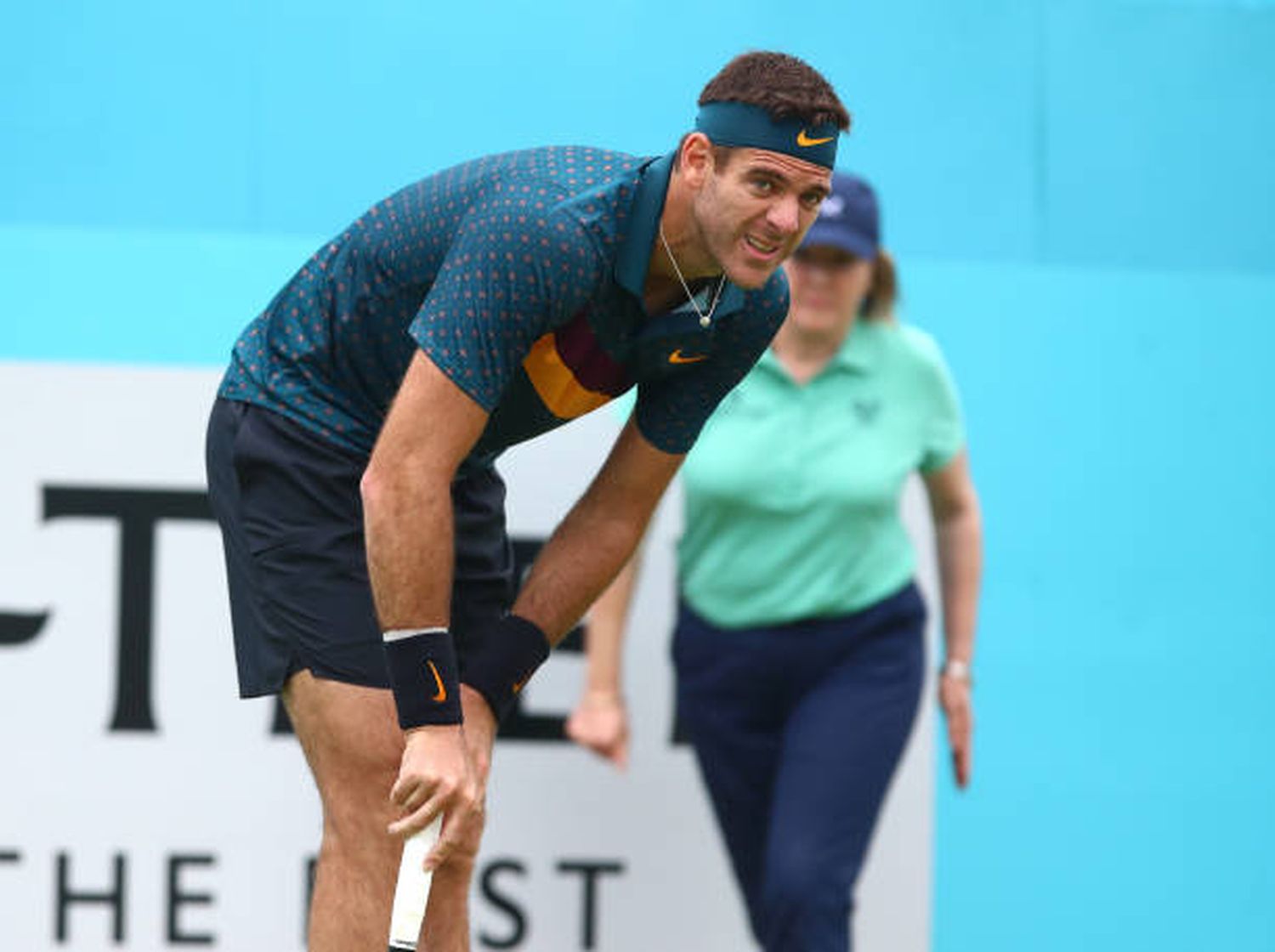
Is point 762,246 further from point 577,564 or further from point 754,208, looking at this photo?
point 577,564

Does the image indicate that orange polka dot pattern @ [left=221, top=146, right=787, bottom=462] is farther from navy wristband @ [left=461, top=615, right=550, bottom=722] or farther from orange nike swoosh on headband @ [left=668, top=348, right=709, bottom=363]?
navy wristband @ [left=461, top=615, right=550, bottom=722]

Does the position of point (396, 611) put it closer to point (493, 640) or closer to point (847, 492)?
point (493, 640)

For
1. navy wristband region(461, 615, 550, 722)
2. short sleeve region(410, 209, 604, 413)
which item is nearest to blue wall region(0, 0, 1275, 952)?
navy wristband region(461, 615, 550, 722)

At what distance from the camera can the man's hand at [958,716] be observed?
3.60 meters

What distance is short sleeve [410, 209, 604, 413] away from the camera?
7.20ft

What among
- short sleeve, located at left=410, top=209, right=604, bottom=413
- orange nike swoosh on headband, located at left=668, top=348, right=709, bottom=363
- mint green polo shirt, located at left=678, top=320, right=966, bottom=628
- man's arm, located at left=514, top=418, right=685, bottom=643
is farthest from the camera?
mint green polo shirt, located at left=678, top=320, right=966, bottom=628

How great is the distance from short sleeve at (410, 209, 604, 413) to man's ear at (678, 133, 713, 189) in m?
0.17

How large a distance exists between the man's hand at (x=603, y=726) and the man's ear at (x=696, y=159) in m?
1.39

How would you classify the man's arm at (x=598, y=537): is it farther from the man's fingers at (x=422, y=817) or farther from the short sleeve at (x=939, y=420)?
the short sleeve at (x=939, y=420)

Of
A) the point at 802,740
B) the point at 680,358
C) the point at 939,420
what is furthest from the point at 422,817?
the point at 939,420

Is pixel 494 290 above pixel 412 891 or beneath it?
above

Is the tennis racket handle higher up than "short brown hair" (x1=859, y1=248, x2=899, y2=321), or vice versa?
"short brown hair" (x1=859, y1=248, x2=899, y2=321)

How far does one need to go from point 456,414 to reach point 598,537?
0.50m

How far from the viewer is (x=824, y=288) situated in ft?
11.1
